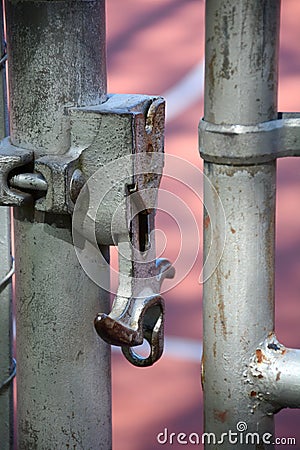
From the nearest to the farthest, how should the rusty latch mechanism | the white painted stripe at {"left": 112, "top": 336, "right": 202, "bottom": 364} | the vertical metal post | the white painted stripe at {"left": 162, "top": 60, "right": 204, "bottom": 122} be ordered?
1. the vertical metal post
2. the rusty latch mechanism
3. the white painted stripe at {"left": 112, "top": 336, "right": 202, "bottom": 364}
4. the white painted stripe at {"left": 162, "top": 60, "right": 204, "bottom": 122}

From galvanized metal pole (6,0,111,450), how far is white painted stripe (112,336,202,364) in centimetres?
110

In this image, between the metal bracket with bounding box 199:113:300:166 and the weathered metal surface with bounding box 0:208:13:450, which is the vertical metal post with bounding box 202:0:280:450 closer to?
the metal bracket with bounding box 199:113:300:166

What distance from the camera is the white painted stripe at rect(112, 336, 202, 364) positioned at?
87.4 inches

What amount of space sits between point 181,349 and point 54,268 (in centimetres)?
128

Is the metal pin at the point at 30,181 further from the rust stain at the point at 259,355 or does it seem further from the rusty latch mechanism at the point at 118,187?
the rust stain at the point at 259,355

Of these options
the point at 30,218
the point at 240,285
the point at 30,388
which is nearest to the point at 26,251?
the point at 30,218

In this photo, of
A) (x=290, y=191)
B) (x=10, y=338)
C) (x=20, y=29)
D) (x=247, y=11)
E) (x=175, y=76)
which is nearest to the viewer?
(x=247, y=11)

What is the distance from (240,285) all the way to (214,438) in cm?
14

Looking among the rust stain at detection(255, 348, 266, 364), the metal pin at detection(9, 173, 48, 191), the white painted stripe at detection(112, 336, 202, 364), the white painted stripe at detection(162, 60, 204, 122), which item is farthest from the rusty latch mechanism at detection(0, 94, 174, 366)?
the white painted stripe at detection(162, 60, 204, 122)

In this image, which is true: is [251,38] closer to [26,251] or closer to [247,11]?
[247,11]

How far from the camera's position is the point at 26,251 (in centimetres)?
103

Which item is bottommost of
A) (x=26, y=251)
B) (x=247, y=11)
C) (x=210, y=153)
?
(x=26, y=251)

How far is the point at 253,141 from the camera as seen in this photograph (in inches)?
32.8

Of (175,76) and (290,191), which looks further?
(175,76)
